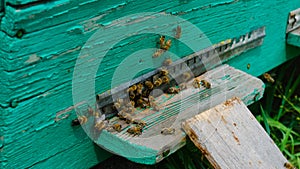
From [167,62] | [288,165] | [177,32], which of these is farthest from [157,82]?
[288,165]

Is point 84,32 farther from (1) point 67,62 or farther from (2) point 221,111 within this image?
(2) point 221,111

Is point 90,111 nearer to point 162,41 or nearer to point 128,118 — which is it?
point 128,118

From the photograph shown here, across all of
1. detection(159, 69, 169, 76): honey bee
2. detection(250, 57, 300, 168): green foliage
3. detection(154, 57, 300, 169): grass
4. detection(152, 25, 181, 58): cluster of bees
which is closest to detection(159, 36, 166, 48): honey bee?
detection(152, 25, 181, 58): cluster of bees

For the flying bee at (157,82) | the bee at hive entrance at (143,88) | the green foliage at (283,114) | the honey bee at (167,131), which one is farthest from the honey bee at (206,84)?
the green foliage at (283,114)

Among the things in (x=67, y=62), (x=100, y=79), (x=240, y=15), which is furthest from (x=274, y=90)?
(x=67, y=62)

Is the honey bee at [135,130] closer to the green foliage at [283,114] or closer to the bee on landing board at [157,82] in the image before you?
the bee on landing board at [157,82]
